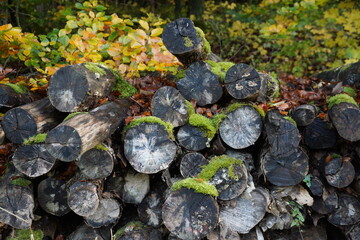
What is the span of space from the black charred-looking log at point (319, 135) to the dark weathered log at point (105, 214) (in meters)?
1.98

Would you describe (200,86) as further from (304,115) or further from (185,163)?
(304,115)

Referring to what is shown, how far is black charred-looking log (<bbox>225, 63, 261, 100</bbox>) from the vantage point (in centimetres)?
297

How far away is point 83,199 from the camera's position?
2.55 meters

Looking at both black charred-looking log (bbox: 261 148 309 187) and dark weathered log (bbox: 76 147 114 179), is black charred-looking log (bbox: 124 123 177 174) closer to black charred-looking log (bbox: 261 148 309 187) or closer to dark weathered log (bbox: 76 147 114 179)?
dark weathered log (bbox: 76 147 114 179)

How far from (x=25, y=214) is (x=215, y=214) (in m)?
1.66

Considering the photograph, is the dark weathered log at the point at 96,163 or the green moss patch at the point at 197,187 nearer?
the green moss patch at the point at 197,187

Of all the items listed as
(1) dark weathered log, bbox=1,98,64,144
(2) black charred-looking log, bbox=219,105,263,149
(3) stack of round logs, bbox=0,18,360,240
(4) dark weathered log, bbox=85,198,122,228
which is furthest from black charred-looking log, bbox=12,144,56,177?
(2) black charred-looking log, bbox=219,105,263,149

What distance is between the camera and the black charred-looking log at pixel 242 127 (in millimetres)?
2900

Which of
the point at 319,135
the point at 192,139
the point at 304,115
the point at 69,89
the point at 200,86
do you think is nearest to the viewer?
the point at 69,89

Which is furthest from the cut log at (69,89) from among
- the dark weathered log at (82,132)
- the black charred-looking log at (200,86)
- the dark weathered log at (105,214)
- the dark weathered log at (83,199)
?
the black charred-looking log at (200,86)

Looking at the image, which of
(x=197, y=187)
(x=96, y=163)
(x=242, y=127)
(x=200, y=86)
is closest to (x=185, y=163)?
(x=197, y=187)

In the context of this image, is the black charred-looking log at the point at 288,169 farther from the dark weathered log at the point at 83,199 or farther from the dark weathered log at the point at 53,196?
the dark weathered log at the point at 53,196

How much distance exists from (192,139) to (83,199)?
107 cm

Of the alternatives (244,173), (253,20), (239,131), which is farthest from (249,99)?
(253,20)
